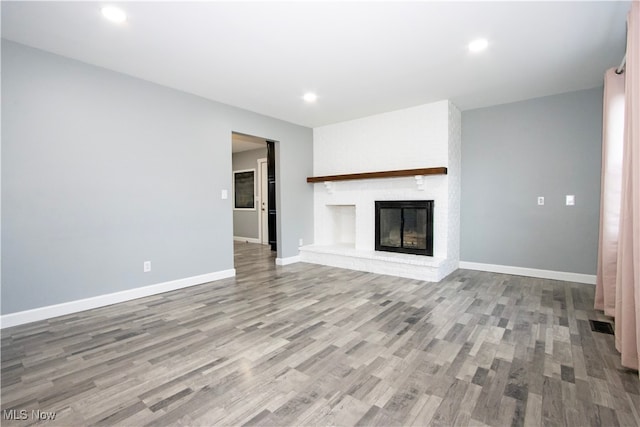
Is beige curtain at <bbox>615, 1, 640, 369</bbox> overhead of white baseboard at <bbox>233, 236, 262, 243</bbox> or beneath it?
overhead

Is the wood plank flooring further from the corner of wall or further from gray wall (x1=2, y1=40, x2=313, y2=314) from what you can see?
the corner of wall

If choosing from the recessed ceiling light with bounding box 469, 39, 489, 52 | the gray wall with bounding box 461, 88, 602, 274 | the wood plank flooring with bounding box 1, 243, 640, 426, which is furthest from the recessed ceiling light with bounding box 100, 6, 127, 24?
the gray wall with bounding box 461, 88, 602, 274

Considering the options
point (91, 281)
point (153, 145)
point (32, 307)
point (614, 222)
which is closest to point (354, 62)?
point (153, 145)

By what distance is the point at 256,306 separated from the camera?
3055 millimetres

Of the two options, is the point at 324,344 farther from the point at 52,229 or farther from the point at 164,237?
the point at 52,229

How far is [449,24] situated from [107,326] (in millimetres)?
3902

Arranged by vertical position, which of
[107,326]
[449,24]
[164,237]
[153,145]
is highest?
[449,24]

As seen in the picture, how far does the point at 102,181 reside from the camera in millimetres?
3080

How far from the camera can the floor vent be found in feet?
7.89

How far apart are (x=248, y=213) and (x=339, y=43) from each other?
6.13 m

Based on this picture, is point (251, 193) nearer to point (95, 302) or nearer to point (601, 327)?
point (95, 302)

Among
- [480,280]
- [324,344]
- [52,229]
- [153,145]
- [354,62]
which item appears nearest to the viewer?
[324,344]

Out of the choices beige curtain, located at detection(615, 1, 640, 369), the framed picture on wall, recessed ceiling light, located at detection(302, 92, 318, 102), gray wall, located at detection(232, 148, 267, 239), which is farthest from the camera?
the framed picture on wall

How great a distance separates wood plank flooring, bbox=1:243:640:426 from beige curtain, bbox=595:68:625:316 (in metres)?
0.36
